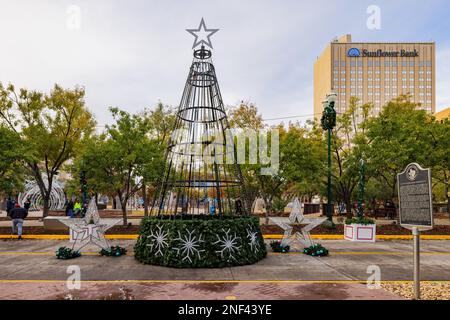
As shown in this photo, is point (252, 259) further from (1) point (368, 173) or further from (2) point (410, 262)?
(1) point (368, 173)

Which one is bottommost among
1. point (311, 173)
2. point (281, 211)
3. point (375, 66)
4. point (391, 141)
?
point (281, 211)

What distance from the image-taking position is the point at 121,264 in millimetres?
9836

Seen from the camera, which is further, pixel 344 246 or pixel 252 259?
pixel 344 246

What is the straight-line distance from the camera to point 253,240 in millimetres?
10211

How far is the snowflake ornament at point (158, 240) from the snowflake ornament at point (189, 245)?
42 cm

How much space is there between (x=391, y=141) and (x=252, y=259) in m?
11.8

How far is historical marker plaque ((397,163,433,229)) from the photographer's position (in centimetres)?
670

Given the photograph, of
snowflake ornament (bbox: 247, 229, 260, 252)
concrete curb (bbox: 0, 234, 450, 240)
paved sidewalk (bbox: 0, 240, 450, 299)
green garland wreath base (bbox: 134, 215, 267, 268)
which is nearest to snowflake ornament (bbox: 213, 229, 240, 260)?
green garland wreath base (bbox: 134, 215, 267, 268)

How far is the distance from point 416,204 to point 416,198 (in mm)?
122

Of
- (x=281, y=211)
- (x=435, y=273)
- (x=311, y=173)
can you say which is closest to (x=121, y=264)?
(x=435, y=273)

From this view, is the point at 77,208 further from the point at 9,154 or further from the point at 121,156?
the point at 121,156

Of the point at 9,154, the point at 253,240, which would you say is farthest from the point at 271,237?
the point at 9,154
